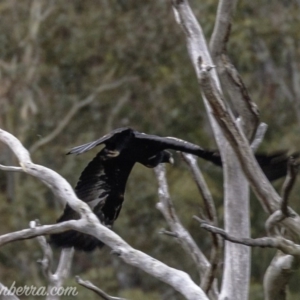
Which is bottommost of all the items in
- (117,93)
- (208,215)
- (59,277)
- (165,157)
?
(117,93)

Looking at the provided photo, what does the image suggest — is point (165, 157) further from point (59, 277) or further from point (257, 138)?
point (59, 277)

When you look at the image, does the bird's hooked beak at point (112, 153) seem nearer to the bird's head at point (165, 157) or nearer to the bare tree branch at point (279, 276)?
the bird's head at point (165, 157)

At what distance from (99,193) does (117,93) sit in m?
9.91

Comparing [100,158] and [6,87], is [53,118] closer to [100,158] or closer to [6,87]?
[6,87]

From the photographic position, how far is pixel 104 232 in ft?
17.2

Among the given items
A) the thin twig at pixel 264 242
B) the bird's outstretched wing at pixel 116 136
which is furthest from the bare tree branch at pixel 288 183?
the bird's outstretched wing at pixel 116 136

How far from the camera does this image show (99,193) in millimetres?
6898

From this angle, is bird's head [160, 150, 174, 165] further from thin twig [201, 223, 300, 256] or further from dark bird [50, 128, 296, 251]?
thin twig [201, 223, 300, 256]

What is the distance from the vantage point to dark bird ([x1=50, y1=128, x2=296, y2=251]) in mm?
6211

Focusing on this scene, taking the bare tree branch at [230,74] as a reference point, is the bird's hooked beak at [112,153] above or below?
below

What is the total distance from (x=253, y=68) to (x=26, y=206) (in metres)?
5.31

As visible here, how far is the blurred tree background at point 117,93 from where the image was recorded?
49.6ft

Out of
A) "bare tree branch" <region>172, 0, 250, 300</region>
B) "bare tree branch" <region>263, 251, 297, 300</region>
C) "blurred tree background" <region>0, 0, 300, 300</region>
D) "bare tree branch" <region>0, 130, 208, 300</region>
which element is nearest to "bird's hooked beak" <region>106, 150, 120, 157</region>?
"bare tree branch" <region>172, 0, 250, 300</region>

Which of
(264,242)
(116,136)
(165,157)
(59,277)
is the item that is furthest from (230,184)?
(264,242)
